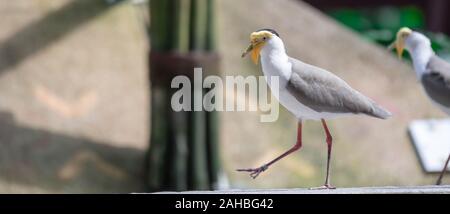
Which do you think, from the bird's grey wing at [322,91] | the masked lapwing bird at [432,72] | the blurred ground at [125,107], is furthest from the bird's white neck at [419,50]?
the blurred ground at [125,107]

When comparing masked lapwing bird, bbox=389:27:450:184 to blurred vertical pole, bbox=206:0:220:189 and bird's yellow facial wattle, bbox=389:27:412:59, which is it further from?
blurred vertical pole, bbox=206:0:220:189

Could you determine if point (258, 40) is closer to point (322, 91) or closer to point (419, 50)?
point (322, 91)

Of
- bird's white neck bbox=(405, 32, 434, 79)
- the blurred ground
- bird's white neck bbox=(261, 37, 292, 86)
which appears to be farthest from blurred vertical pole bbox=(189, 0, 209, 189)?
bird's white neck bbox=(261, 37, 292, 86)

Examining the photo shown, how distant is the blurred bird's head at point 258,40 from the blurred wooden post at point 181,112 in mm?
4377

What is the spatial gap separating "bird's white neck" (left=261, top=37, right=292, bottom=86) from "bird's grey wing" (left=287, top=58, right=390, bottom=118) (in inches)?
2.8

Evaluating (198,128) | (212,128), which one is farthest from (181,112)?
(212,128)

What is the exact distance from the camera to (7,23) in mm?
9414

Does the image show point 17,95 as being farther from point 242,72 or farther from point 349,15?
point 349,15

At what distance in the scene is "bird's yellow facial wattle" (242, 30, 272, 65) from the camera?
247cm

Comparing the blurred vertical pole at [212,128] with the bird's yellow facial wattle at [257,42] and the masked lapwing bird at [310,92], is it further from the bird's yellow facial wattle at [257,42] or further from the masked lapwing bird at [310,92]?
the bird's yellow facial wattle at [257,42]

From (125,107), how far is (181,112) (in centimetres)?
158
